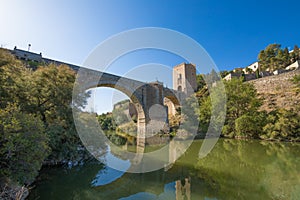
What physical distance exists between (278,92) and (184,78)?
40.8ft

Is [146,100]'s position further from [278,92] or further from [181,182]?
[278,92]

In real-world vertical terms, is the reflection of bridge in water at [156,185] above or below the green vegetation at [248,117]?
below

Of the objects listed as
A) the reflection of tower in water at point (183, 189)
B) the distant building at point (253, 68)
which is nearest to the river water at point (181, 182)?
the reflection of tower in water at point (183, 189)

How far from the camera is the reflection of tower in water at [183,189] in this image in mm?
3117

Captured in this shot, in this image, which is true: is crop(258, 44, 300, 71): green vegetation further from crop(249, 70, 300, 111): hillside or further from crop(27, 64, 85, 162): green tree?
crop(27, 64, 85, 162): green tree

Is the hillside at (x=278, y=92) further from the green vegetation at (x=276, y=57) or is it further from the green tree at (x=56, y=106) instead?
the green tree at (x=56, y=106)

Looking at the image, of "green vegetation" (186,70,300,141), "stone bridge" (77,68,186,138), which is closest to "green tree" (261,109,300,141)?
"green vegetation" (186,70,300,141)

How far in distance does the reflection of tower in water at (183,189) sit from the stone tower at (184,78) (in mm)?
22377

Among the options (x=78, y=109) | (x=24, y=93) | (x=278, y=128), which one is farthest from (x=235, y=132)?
(x=24, y=93)

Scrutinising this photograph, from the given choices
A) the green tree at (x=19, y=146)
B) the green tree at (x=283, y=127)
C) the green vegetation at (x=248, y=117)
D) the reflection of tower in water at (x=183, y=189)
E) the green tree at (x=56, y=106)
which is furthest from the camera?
the green vegetation at (x=248, y=117)

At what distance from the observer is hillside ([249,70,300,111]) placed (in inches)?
556

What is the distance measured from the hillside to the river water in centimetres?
1104

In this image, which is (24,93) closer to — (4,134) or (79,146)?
(4,134)

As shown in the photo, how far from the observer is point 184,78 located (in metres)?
26.1
